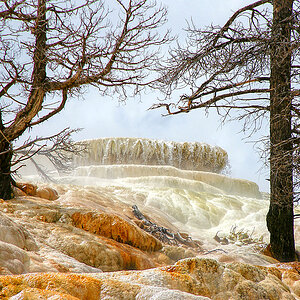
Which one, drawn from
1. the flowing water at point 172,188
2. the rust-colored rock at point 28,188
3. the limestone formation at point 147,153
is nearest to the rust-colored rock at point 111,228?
the flowing water at point 172,188

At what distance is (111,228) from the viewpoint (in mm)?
4836

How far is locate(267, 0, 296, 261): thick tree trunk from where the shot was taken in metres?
5.49

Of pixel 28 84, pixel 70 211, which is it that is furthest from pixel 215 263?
pixel 28 84

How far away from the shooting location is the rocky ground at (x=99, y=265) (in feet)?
5.18

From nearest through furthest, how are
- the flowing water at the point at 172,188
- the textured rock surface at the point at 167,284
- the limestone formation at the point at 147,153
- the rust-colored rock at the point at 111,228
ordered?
1. the textured rock surface at the point at 167,284
2. the rust-colored rock at the point at 111,228
3. the flowing water at the point at 172,188
4. the limestone formation at the point at 147,153

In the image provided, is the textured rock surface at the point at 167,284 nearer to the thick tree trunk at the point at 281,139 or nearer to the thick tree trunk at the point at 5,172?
the thick tree trunk at the point at 281,139

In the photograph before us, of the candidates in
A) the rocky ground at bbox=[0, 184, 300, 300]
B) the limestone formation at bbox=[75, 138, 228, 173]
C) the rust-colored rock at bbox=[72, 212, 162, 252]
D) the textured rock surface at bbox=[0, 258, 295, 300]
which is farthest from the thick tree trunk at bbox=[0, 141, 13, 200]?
the limestone formation at bbox=[75, 138, 228, 173]

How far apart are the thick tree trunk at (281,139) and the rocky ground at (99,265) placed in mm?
589

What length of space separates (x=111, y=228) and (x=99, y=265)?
A: 106cm

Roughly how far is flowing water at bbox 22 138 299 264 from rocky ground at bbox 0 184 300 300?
1.41 meters

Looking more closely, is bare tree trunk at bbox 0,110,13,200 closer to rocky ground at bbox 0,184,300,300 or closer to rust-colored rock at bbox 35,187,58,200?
rocky ground at bbox 0,184,300,300

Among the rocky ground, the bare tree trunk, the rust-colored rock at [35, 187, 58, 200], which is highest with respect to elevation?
the bare tree trunk

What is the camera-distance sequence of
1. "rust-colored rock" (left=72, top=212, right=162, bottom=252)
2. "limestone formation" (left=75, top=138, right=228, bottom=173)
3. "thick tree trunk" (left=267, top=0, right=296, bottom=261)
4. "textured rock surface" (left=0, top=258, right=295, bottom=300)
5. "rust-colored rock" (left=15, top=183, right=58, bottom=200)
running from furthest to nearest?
"limestone formation" (left=75, top=138, right=228, bottom=173), "rust-colored rock" (left=15, top=183, right=58, bottom=200), "thick tree trunk" (left=267, top=0, right=296, bottom=261), "rust-colored rock" (left=72, top=212, right=162, bottom=252), "textured rock surface" (left=0, top=258, right=295, bottom=300)

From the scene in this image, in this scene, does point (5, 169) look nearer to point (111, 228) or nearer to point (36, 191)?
point (36, 191)
